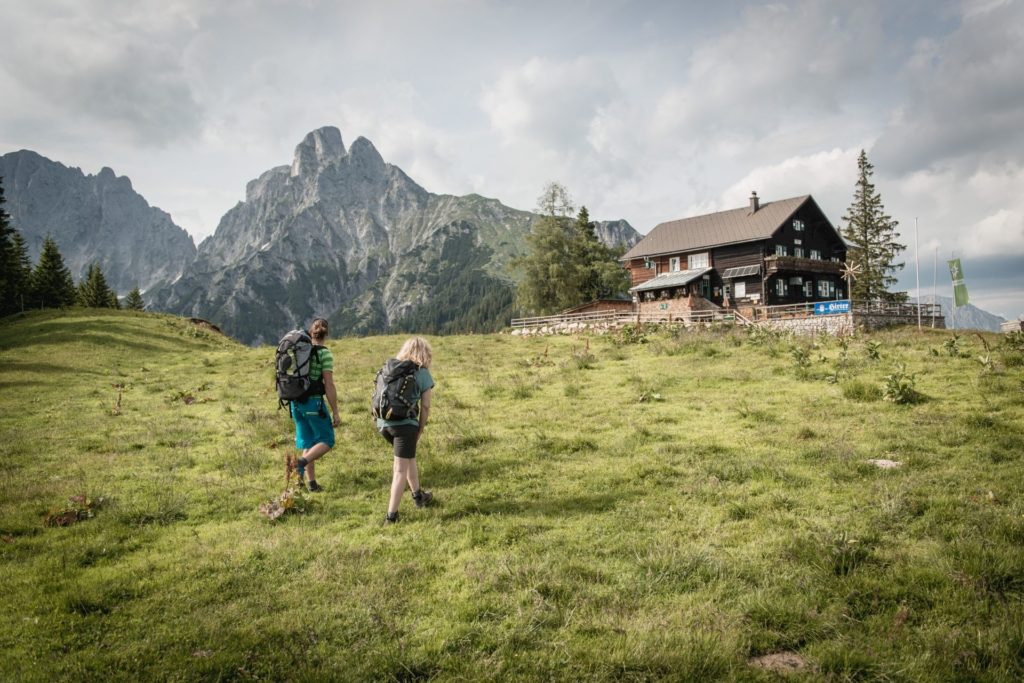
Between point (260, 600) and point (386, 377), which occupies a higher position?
point (386, 377)

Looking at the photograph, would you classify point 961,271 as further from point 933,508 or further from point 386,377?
point 386,377

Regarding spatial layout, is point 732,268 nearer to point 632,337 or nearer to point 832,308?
point 832,308

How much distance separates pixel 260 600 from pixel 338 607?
0.93 m

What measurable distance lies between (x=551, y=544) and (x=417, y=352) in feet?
11.2

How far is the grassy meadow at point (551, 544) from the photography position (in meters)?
4.52

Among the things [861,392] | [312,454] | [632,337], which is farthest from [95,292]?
[861,392]

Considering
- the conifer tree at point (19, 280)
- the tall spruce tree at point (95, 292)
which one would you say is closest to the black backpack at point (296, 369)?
the conifer tree at point (19, 280)

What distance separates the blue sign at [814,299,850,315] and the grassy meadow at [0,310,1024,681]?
2039 cm

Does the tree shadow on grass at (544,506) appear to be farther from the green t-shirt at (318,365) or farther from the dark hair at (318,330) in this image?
the dark hair at (318,330)

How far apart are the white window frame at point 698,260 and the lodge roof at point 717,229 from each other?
0.87 meters

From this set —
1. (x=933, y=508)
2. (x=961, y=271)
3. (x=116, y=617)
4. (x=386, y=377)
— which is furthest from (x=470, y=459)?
(x=961, y=271)

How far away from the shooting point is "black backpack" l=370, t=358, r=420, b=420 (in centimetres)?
766

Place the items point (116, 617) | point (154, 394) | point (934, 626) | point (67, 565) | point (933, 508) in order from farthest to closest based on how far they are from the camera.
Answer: point (154, 394) → point (933, 508) → point (67, 565) → point (116, 617) → point (934, 626)

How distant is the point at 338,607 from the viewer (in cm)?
530
